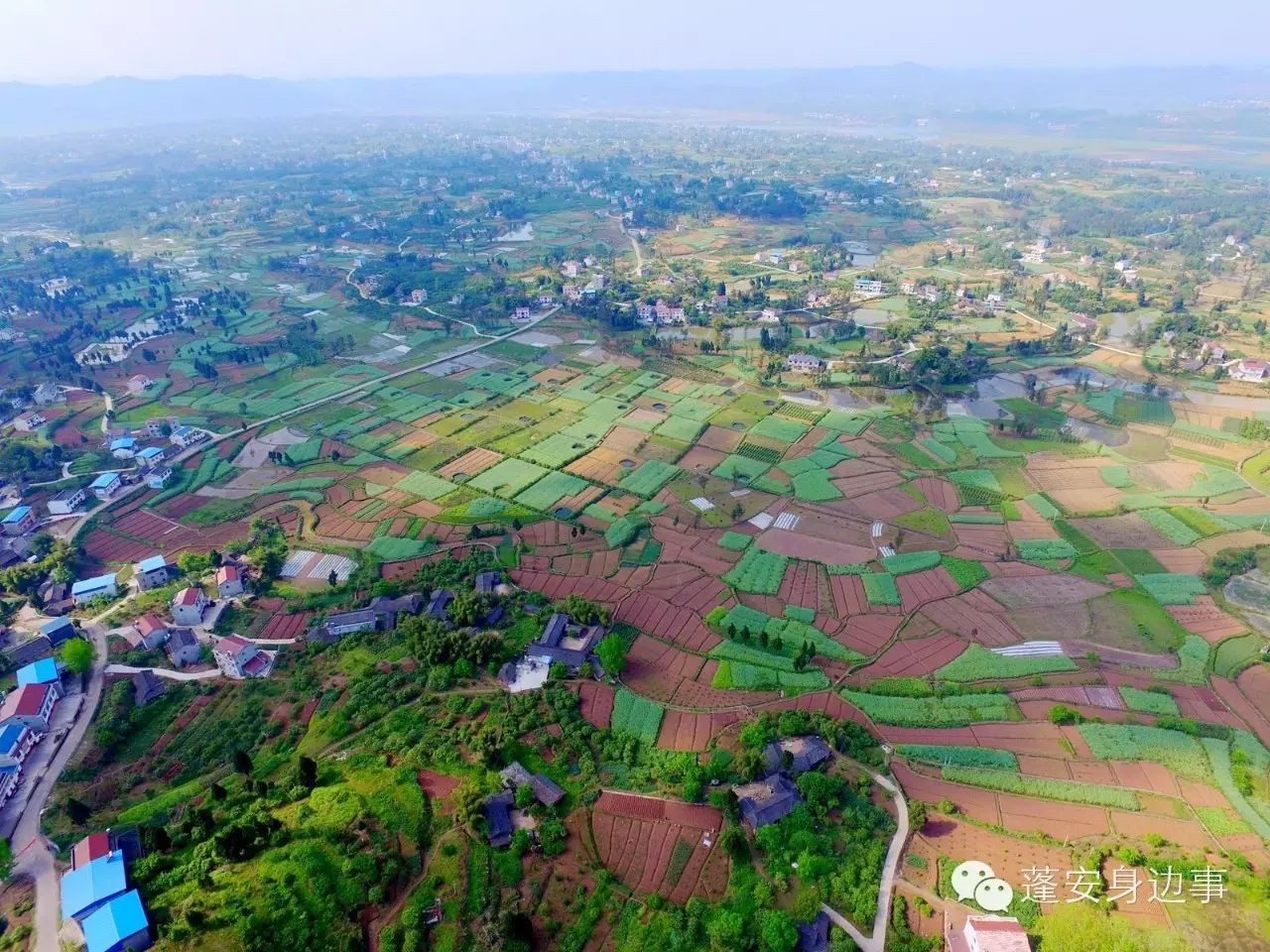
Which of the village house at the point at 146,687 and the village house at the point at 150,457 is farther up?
the village house at the point at 150,457

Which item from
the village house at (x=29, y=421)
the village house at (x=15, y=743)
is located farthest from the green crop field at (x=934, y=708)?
the village house at (x=29, y=421)

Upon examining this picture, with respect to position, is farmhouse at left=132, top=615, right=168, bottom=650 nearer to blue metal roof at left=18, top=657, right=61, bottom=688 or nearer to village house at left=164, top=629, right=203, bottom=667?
village house at left=164, top=629, right=203, bottom=667

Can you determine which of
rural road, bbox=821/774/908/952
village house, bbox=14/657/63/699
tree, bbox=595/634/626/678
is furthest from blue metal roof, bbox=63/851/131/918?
rural road, bbox=821/774/908/952

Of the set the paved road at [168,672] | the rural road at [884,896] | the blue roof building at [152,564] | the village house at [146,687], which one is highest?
the rural road at [884,896]

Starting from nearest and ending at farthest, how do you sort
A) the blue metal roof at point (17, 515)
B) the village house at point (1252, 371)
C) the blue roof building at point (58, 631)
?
the blue roof building at point (58, 631)
the blue metal roof at point (17, 515)
the village house at point (1252, 371)

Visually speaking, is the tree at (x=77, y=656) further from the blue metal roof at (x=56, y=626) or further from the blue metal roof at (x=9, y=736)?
the blue metal roof at (x=9, y=736)

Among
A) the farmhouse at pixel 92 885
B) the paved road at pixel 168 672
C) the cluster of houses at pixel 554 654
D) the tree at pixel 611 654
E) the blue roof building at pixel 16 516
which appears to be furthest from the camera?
the blue roof building at pixel 16 516
